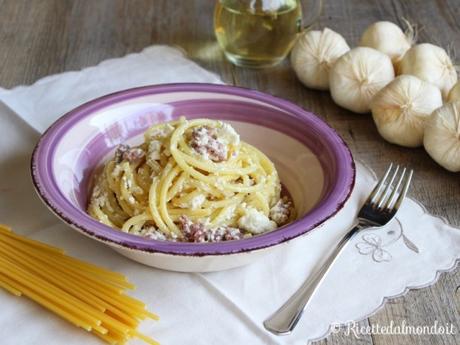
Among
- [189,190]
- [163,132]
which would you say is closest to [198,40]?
[163,132]

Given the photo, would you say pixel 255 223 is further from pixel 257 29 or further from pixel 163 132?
pixel 257 29

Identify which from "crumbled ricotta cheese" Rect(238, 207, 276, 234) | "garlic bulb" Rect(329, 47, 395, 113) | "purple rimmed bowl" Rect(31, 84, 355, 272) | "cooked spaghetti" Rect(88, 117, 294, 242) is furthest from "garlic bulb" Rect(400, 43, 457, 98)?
→ "crumbled ricotta cheese" Rect(238, 207, 276, 234)

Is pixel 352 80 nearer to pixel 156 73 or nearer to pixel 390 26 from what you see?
pixel 390 26

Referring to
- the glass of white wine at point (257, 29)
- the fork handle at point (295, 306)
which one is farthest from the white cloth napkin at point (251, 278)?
the glass of white wine at point (257, 29)

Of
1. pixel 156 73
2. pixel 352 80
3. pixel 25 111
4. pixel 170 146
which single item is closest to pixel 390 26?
pixel 352 80

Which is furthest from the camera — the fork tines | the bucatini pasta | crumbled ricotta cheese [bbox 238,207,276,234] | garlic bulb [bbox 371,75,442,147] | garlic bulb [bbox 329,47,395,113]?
garlic bulb [bbox 329,47,395,113]

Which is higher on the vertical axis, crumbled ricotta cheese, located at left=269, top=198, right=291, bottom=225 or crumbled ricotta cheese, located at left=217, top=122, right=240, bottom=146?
crumbled ricotta cheese, located at left=217, top=122, right=240, bottom=146

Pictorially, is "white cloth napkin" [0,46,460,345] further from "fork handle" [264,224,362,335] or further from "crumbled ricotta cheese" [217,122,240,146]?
"crumbled ricotta cheese" [217,122,240,146]
